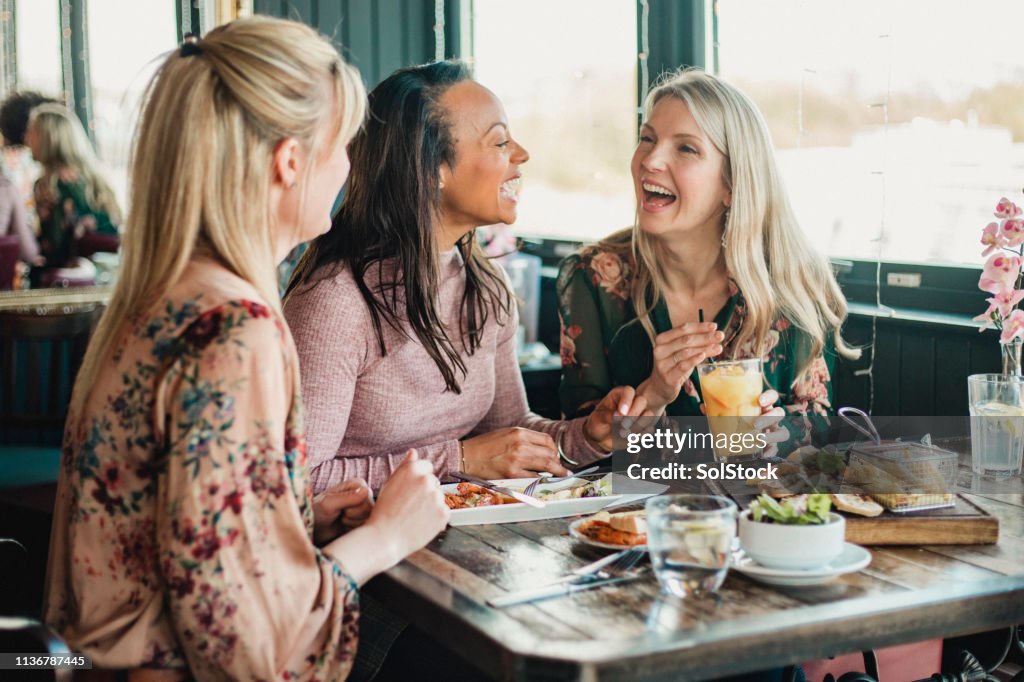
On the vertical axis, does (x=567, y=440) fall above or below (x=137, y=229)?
below

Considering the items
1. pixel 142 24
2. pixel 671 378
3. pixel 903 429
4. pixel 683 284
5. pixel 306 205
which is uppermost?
pixel 142 24

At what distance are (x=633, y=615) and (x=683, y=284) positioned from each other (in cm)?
144

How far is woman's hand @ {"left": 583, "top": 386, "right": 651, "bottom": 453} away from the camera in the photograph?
2.18 metres

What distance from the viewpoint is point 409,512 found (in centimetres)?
155

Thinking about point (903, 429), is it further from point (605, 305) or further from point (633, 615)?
point (633, 615)

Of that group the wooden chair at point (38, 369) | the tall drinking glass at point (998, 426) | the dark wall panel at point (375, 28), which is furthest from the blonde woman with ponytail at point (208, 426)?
the dark wall panel at point (375, 28)

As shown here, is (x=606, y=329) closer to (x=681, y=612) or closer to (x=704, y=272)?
(x=704, y=272)

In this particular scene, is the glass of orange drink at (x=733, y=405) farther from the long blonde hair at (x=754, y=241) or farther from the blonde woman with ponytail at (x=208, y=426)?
the blonde woman with ponytail at (x=208, y=426)

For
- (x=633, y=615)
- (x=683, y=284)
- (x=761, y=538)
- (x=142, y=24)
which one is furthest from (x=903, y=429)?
(x=142, y=24)

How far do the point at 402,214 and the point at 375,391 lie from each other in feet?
1.23

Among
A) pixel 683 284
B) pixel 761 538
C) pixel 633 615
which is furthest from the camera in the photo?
pixel 683 284

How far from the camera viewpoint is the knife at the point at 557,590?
1327 millimetres

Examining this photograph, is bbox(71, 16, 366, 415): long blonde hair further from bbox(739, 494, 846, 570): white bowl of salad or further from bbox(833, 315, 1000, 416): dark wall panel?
bbox(833, 315, 1000, 416): dark wall panel

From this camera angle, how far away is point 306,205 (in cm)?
156
